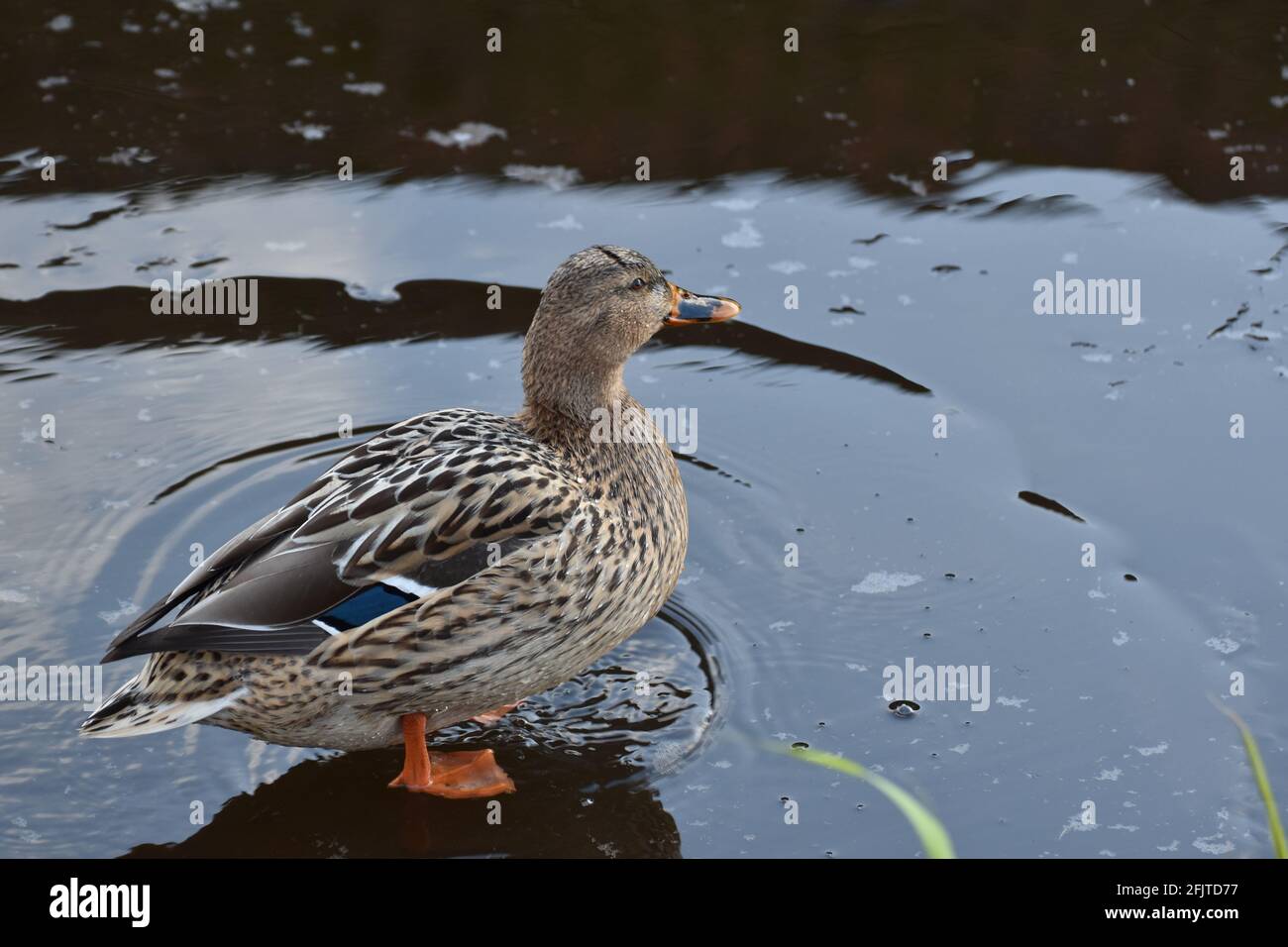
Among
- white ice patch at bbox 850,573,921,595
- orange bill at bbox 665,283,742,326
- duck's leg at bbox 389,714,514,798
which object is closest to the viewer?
duck's leg at bbox 389,714,514,798

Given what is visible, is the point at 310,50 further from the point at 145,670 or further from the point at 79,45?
the point at 145,670

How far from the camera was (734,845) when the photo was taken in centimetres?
446

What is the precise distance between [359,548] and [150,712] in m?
0.74

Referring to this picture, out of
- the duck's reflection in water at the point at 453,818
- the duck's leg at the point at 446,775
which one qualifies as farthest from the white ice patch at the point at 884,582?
the duck's leg at the point at 446,775

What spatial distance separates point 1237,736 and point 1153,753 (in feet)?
1.08

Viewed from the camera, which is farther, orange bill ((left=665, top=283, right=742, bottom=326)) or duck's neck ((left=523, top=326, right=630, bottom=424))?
orange bill ((left=665, top=283, right=742, bottom=326))

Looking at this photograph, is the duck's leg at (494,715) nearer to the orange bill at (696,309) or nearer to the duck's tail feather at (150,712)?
the duck's tail feather at (150,712)

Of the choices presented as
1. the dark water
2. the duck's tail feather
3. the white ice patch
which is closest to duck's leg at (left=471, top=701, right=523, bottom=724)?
the dark water

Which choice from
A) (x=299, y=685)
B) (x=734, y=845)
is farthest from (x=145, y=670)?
(x=734, y=845)

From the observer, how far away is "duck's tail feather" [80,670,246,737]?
4.43 m

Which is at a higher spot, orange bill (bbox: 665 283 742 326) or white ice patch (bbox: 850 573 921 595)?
orange bill (bbox: 665 283 742 326)

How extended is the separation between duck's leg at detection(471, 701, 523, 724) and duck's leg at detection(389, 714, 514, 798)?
32 centimetres

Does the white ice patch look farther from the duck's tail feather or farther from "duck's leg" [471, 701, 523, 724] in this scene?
the duck's tail feather

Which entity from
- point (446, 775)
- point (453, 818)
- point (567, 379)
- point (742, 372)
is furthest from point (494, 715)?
point (742, 372)
